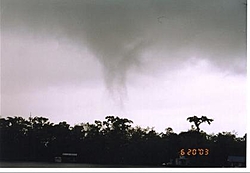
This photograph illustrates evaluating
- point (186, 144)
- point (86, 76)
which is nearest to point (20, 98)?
point (86, 76)

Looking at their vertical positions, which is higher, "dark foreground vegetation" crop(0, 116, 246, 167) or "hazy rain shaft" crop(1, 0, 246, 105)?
"hazy rain shaft" crop(1, 0, 246, 105)

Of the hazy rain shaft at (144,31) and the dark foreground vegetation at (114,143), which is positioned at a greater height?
the hazy rain shaft at (144,31)

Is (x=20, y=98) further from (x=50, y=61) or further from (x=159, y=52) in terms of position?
(x=159, y=52)

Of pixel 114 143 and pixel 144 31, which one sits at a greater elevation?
pixel 144 31
